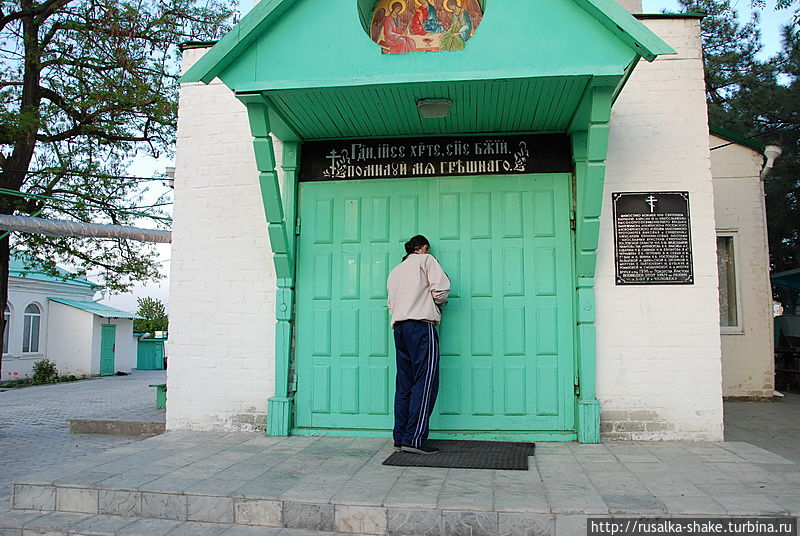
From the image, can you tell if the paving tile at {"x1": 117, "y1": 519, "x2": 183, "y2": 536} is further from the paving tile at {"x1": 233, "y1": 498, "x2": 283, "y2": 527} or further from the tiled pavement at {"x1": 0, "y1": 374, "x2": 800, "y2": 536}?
the paving tile at {"x1": 233, "y1": 498, "x2": 283, "y2": 527}

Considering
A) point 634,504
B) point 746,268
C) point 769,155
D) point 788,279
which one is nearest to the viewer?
point 634,504

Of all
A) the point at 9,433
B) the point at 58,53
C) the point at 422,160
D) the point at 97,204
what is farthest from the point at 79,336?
the point at 422,160

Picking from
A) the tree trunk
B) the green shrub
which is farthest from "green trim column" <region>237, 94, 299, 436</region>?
the green shrub

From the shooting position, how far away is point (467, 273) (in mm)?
6070

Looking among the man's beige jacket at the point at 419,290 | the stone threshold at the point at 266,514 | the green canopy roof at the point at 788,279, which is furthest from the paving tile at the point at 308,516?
the green canopy roof at the point at 788,279

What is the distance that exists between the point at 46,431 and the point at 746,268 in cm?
986

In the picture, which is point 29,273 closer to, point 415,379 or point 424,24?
point 415,379

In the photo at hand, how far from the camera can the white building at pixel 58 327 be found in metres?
21.2

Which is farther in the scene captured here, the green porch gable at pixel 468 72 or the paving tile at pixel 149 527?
the green porch gable at pixel 468 72

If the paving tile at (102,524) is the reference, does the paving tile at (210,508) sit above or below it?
above

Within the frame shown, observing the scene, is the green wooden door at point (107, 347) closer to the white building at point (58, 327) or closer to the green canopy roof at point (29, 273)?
the white building at point (58, 327)

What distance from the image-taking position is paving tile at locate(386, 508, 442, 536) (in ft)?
12.3

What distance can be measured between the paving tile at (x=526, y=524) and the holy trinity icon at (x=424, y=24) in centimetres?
341

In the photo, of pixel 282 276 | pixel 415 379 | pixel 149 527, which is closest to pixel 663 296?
pixel 415 379
